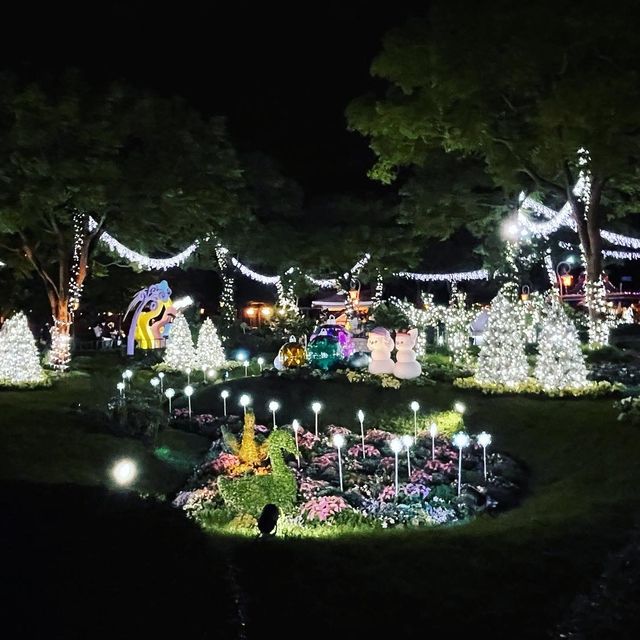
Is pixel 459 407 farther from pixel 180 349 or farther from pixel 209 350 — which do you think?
pixel 180 349

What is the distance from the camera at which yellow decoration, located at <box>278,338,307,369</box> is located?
65.5ft

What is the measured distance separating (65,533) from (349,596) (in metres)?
2.22

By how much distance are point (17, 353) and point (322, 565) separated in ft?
53.0

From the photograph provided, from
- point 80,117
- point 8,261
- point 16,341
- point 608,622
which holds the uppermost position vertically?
point 80,117

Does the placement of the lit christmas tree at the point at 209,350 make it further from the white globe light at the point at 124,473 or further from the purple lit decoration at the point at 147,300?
the white globe light at the point at 124,473

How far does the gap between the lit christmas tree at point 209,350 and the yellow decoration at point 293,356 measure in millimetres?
4871

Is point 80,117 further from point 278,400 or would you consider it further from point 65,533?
point 65,533

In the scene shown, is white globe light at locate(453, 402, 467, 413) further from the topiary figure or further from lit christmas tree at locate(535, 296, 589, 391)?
the topiary figure

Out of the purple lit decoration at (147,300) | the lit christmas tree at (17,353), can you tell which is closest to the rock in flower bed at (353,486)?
the lit christmas tree at (17,353)

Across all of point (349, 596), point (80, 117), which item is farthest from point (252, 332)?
point (349, 596)

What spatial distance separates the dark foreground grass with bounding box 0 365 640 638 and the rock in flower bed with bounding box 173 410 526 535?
650mm

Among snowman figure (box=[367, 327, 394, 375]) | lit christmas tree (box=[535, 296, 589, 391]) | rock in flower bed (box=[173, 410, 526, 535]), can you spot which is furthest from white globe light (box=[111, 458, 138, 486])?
lit christmas tree (box=[535, 296, 589, 391])

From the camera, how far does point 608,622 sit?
587 cm

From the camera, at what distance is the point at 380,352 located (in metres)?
18.7
